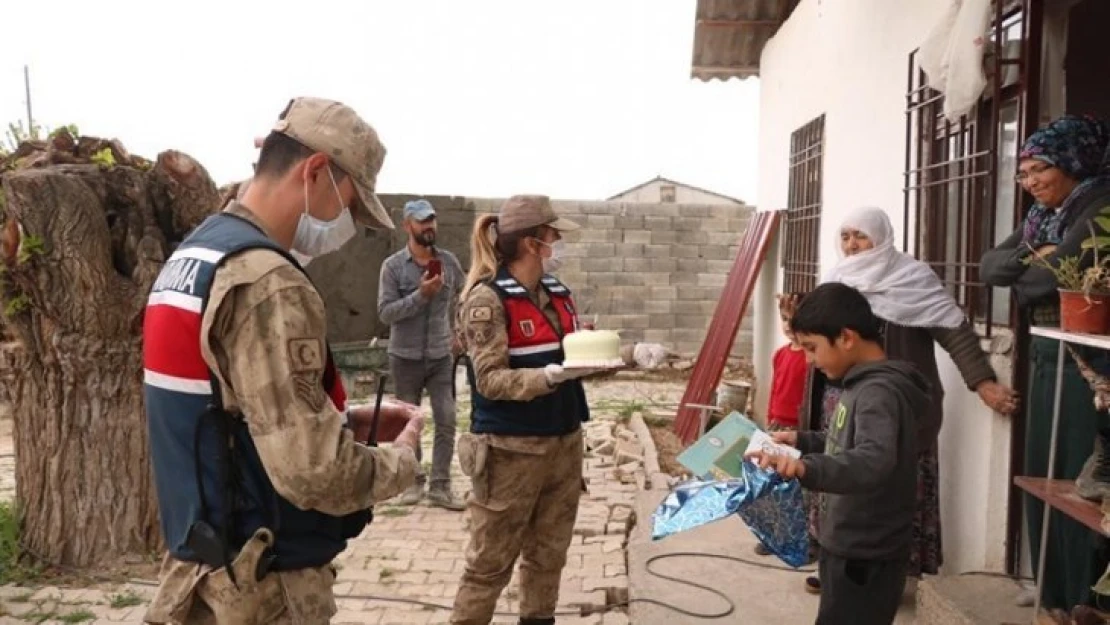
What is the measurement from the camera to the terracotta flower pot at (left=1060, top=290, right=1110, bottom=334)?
2.36 metres

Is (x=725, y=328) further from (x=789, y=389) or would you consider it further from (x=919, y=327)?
(x=919, y=327)

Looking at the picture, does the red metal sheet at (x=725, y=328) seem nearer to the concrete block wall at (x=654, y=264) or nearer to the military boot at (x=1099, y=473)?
the concrete block wall at (x=654, y=264)

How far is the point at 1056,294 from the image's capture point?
9.93ft

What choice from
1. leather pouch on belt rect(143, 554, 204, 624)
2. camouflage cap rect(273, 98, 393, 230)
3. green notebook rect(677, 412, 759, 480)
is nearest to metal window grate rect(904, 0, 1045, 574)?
green notebook rect(677, 412, 759, 480)

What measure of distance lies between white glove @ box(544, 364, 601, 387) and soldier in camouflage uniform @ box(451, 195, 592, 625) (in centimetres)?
2

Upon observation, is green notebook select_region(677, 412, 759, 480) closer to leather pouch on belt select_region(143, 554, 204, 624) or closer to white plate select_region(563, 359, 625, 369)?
white plate select_region(563, 359, 625, 369)

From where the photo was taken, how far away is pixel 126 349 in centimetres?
483

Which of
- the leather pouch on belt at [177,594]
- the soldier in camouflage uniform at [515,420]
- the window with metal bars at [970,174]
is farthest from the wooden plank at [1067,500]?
the leather pouch on belt at [177,594]

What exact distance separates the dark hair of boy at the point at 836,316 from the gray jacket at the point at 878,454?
110 mm

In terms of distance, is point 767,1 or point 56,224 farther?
point 767,1

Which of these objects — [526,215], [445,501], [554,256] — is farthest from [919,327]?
[445,501]

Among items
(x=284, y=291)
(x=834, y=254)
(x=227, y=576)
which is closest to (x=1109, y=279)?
(x=284, y=291)

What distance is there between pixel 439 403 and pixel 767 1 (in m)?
5.62

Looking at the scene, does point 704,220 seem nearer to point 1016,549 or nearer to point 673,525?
point 1016,549
